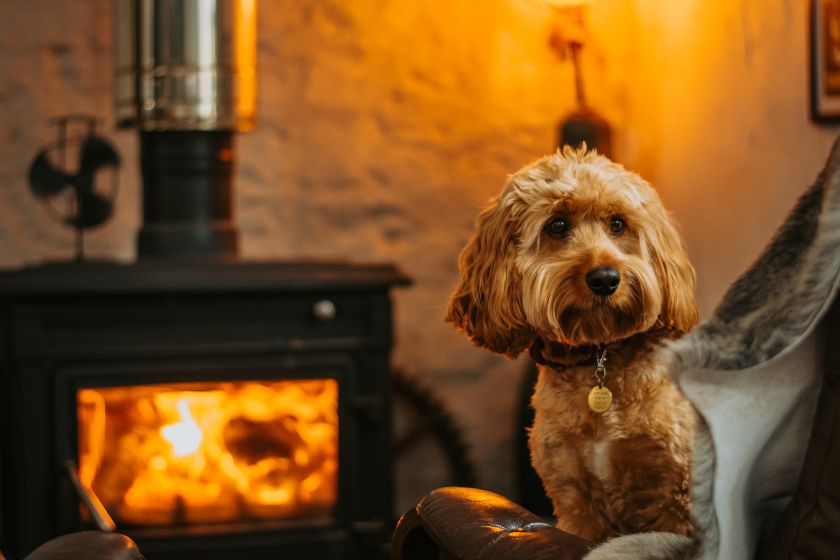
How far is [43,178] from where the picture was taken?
9.93ft

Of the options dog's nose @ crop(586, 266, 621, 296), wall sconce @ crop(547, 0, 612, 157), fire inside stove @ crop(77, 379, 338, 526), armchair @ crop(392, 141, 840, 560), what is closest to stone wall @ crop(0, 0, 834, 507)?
wall sconce @ crop(547, 0, 612, 157)

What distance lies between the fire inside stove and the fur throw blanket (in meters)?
1.79

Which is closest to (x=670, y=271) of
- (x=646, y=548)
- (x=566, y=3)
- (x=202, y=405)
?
(x=646, y=548)

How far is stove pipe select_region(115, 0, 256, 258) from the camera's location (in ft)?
9.71

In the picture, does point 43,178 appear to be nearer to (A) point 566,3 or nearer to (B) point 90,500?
(B) point 90,500

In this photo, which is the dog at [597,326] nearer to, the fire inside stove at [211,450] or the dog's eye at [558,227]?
the dog's eye at [558,227]

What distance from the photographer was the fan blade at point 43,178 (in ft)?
9.91

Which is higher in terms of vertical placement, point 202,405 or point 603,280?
point 603,280

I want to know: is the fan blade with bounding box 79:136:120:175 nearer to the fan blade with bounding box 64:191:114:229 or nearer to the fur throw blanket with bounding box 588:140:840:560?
the fan blade with bounding box 64:191:114:229

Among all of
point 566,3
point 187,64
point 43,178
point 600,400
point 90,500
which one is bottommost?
point 90,500

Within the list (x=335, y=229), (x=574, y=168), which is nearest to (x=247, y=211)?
(x=335, y=229)

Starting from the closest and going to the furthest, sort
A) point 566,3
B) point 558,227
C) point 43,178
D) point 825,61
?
point 558,227 → point 825,61 → point 43,178 → point 566,3

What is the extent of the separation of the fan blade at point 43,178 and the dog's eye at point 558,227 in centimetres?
181

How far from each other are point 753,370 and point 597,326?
0.36 meters
